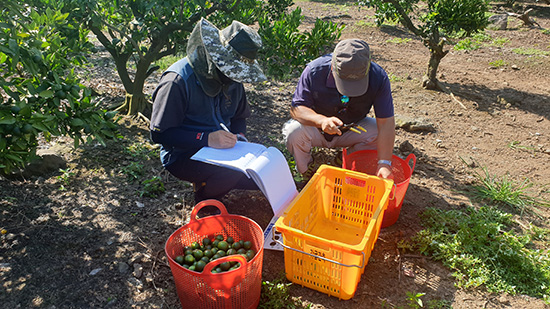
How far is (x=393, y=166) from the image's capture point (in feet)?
11.3

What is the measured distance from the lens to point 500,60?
23.3ft

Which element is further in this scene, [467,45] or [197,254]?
[467,45]

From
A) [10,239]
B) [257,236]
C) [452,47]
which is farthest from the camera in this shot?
[452,47]

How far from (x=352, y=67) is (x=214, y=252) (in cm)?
159

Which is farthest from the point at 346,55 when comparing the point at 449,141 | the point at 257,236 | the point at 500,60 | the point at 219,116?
the point at 500,60

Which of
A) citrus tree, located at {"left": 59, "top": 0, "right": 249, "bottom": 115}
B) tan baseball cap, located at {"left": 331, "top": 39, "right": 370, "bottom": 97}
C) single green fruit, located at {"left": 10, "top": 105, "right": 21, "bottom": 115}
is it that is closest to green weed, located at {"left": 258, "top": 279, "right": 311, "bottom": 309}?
tan baseball cap, located at {"left": 331, "top": 39, "right": 370, "bottom": 97}

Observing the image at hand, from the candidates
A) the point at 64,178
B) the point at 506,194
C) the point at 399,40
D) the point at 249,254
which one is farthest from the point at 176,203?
the point at 399,40

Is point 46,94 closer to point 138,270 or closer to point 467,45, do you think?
point 138,270

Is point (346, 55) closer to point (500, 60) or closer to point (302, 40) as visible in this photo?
point (302, 40)

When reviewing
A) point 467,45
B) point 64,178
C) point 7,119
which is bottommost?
point 64,178

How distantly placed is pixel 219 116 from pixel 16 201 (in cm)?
174

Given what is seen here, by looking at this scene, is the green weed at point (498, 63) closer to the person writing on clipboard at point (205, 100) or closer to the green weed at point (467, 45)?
the green weed at point (467, 45)

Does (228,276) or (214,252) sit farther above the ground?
(228,276)

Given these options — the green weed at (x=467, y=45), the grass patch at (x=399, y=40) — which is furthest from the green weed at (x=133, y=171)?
the green weed at (x=467, y=45)
